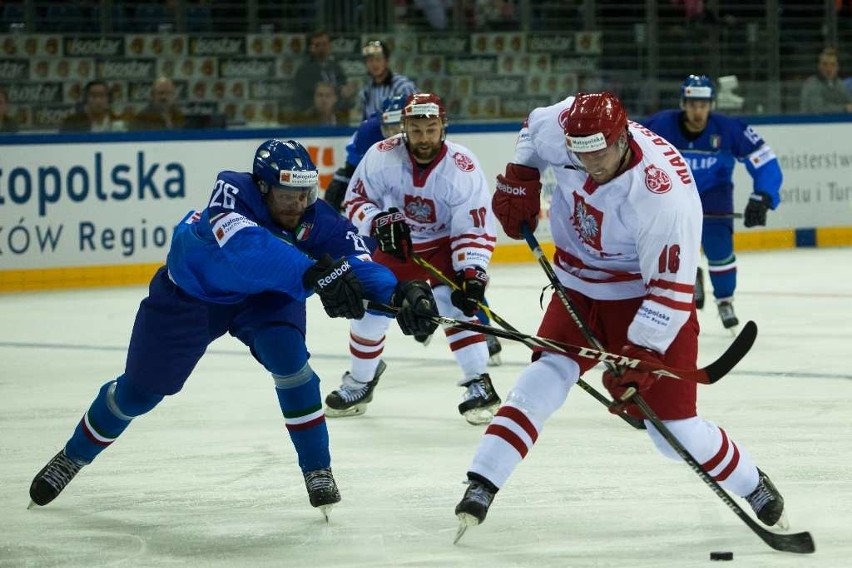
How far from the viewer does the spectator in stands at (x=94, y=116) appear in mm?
10023

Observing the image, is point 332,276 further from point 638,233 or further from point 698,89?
point 698,89

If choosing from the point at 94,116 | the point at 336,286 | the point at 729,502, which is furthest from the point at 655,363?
the point at 94,116

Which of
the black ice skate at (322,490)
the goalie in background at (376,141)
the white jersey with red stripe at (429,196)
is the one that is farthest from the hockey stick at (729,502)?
the goalie in background at (376,141)

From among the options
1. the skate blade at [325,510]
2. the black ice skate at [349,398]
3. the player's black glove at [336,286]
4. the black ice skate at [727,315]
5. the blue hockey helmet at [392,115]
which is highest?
the blue hockey helmet at [392,115]

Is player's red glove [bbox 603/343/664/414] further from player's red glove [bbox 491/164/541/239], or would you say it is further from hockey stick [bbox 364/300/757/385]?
player's red glove [bbox 491/164/541/239]

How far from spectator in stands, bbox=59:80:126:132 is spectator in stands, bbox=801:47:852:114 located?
17.8ft

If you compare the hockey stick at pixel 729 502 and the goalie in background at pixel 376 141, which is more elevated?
the goalie in background at pixel 376 141

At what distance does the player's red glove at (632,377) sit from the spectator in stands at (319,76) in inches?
290

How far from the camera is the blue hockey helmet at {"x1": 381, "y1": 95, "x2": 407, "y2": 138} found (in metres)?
6.80

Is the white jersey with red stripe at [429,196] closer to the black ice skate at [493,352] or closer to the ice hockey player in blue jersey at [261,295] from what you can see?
the black ice skate at [493,352]

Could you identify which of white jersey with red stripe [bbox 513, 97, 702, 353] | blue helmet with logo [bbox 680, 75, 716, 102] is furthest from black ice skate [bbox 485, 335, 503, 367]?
white jersey with red stripe [bbox 513, 97, 702, 353]

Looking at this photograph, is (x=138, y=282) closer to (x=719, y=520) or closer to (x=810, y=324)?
(x=810, y=324)

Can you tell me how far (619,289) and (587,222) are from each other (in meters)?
0.21

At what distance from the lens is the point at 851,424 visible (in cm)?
554
